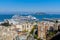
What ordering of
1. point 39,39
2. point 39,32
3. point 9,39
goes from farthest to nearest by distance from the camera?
point 39,32
point 39,39
point 9,39

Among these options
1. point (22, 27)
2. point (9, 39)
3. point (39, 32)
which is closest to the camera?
point (9, 39)

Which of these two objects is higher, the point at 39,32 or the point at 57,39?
the point at 57,39

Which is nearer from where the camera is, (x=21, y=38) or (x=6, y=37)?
(x=6, y=37)

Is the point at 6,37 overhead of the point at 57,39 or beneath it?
beneath

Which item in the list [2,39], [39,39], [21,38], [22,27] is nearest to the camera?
[2,39]

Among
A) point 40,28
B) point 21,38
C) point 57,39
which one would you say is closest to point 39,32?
point 40,28

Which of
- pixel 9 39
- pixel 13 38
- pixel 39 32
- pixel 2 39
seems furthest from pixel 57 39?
pixel 39 32

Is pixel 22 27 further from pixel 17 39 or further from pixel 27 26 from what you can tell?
pixel 17 39

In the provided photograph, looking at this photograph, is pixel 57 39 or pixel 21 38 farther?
pixel 21 38

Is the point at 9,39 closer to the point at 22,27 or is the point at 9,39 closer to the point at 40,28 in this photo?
the point at 40,28
